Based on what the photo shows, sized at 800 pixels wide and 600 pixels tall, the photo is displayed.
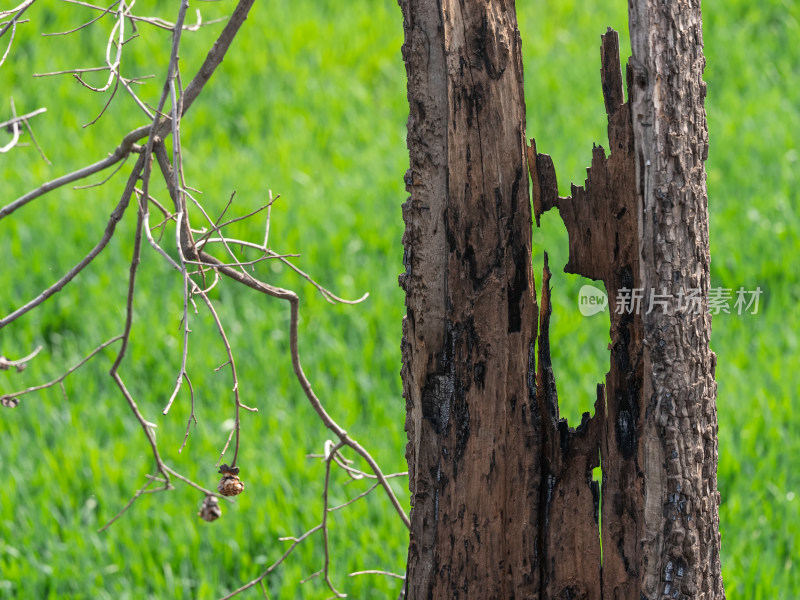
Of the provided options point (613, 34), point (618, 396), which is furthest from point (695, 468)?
point (613, 34)

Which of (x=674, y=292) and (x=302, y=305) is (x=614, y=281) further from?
(x=302, y=305)

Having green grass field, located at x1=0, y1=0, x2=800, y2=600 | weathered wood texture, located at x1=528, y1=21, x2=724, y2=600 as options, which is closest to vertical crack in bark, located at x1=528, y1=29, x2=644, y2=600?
weathered wood texture, located at x1=528, y1=21, x2=724, y2=600

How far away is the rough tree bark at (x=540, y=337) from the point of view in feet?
5.10

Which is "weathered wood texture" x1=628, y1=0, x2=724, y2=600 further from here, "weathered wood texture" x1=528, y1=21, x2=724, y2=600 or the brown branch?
the brown branch

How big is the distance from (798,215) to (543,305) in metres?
3.58

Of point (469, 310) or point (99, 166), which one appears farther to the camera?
point (99, 166)

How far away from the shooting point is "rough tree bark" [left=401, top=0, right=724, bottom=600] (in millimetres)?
1555

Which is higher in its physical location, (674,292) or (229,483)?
(674,292)

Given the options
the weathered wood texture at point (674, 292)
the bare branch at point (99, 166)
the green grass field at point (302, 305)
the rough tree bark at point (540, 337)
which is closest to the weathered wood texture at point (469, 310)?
the rough tree bark at point (540, 337)

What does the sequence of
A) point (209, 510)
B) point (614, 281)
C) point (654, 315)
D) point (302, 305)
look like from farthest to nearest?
point (302, 305) < point (209, 510) < point (614, 281) < point (654, 315)

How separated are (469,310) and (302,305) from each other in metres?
2.89

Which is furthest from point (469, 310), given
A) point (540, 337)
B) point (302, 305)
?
point (302, 305)

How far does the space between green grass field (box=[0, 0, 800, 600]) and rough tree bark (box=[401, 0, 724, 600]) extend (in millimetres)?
1352

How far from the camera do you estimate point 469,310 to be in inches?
66.9
